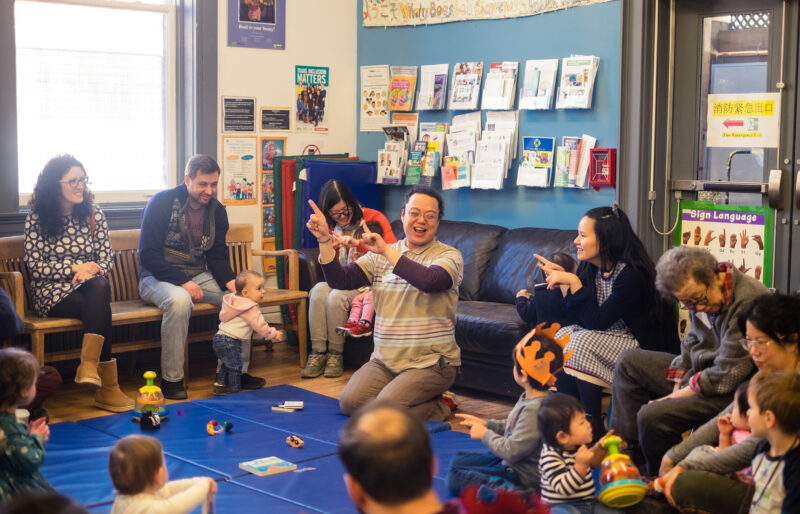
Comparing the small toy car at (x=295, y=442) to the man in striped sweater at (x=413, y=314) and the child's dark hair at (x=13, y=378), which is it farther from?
the child's dark hair at (x=13, y=378)

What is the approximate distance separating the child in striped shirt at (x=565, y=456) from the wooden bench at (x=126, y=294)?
2.74 metres

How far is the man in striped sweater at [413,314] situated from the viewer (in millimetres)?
4309

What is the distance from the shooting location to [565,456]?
2947 millimetres

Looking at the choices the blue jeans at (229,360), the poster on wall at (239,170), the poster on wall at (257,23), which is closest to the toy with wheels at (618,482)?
the blue jeans at (229,360)

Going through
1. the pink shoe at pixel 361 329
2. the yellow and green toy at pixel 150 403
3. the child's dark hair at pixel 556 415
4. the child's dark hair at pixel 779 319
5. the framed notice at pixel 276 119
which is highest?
the framed notice at pixel 276 119

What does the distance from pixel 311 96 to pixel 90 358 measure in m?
2.63

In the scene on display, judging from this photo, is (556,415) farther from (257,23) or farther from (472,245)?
(257,23)

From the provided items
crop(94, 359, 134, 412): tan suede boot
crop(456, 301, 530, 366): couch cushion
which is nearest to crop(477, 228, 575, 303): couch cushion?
crop(456, 301, 530, 366): couch cushion

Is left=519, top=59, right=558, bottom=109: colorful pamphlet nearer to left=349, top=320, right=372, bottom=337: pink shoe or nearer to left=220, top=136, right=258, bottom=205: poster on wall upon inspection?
left=349, top=320, right=372, bottom=337: pink shoe

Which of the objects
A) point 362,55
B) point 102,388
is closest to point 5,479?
point 102,388

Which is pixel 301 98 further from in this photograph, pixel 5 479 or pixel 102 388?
pixel 5 479

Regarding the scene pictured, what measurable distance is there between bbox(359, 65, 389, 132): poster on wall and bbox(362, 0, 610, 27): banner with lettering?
326 millimetres

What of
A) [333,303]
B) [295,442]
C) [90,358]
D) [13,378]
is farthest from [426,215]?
[13,378]

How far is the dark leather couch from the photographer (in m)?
4.92
